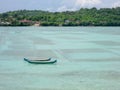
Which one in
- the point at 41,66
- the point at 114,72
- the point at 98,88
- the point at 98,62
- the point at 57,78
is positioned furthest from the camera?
the point at 98,62

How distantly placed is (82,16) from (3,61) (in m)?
65.9

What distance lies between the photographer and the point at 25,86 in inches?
464

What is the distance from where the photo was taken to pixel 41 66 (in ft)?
51.1

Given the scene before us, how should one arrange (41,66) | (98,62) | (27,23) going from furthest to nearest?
(27,23), (98,62), (41,66)

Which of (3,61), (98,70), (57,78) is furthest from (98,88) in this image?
(3,61)

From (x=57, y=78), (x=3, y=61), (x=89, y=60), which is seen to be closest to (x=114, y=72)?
(x=57, y=78)

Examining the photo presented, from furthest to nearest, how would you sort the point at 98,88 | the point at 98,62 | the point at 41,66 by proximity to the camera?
the point at 98,62, the point at 41,66, the point at 98,88

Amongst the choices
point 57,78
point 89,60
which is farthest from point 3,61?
point 57,78

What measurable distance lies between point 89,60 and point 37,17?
6617cm

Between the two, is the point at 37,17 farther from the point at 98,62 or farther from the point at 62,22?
the point at 98,62

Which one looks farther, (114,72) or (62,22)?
(62,22)

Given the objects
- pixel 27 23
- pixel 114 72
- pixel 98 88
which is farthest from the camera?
pixel 27 23

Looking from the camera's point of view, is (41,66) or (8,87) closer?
(8,87)

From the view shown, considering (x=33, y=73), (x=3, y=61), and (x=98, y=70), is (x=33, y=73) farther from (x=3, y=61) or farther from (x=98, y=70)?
(x=3, y=61)
